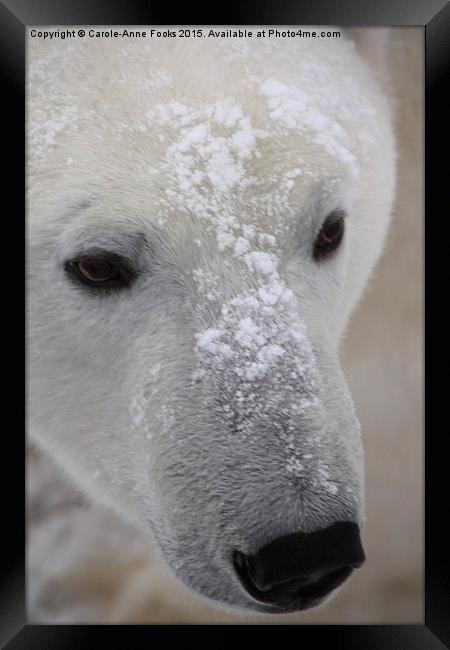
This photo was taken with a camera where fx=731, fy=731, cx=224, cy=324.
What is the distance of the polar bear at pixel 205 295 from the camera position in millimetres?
1322

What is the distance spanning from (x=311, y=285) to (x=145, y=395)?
421mm

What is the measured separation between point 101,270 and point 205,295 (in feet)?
0.72

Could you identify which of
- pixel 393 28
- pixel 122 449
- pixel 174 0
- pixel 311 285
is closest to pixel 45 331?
pixel 122 449

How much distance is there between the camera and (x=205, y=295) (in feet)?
4.75

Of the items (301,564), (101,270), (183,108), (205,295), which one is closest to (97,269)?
(101,270)

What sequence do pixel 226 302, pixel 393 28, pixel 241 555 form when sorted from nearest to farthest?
pixel 241 555, pixel 226 302, pixel 393 28

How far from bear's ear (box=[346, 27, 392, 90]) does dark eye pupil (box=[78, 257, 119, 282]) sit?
2.62 feet
